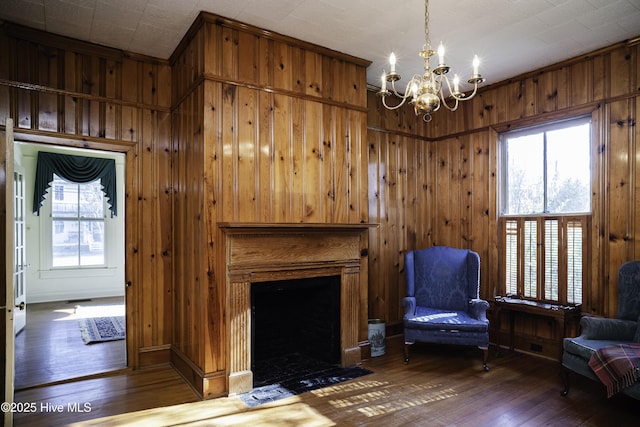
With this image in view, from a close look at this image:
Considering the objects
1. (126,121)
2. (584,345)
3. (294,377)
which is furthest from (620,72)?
(126,121)

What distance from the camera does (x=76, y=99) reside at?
3553mm

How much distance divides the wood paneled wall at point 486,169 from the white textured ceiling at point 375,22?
0.37 m

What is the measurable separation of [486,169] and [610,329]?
82.1 inches

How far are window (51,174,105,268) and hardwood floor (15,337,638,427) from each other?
4927 millimetres

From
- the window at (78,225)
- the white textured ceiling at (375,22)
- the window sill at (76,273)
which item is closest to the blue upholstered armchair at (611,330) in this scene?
the white textured ceiling at (375,22)

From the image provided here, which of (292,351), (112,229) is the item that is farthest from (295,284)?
(112,229)

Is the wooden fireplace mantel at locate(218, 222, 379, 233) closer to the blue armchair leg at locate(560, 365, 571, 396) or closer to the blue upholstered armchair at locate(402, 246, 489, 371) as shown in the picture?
the blue upholstered armchair at locate(402, 246, 489, 371)

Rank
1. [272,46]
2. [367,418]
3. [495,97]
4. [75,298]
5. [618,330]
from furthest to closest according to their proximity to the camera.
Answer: [75,298] < [495,97] < [272,46] < [618,330] < [367,418]

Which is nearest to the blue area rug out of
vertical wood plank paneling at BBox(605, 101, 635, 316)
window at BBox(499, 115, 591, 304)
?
window at BBox(499, 115, 591, 304)

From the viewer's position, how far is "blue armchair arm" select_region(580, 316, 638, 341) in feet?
10.5

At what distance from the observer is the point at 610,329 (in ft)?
10.6

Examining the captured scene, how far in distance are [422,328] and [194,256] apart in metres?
2.26

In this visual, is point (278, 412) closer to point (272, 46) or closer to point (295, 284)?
point (295, 284)

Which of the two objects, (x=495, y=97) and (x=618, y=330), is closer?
(x=618, y=330)
